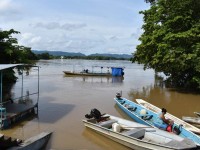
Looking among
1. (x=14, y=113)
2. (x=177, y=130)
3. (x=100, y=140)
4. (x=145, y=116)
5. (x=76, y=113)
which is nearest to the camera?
(x=177, y=130)

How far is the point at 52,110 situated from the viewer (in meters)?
18.0

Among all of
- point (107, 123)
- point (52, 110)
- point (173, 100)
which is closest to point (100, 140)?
point (107, 123)

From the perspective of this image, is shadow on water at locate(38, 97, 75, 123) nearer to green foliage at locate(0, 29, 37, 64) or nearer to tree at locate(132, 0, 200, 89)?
green foliage at locate(0, 29, 37, 64)

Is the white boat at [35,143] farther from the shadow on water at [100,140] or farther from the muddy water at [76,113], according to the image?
the shadow on water at [100,140]

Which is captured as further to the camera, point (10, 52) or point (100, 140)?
point (10, 52)

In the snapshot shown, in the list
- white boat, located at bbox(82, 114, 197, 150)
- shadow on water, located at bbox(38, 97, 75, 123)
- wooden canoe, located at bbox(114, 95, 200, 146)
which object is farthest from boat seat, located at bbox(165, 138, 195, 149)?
shadow on water, located at bbox(38, 97, 75, 123)

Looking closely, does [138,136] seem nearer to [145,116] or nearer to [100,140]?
[100,140]

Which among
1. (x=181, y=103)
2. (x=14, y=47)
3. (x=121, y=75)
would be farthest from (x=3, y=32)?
(x=121, y=75)

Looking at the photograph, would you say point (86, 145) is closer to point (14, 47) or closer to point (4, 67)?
point (4, 67)

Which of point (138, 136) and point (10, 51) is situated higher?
point (10, 51)

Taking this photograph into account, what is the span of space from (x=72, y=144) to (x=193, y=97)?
50.0ft

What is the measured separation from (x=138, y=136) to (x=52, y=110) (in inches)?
293

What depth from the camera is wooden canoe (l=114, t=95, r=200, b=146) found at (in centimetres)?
1209

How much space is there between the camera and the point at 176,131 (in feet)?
40.7
